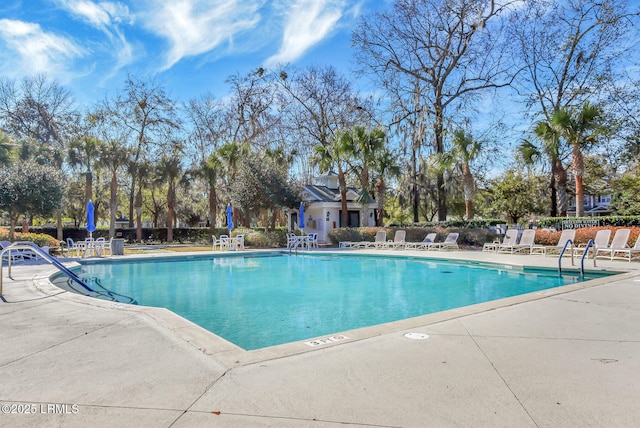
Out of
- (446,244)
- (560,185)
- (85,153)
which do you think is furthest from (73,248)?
(560,185)

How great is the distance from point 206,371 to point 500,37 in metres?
27.9

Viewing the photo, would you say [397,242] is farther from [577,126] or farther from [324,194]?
[324,194]

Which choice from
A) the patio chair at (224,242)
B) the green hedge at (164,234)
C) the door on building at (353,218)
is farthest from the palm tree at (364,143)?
the patio chair at (224,242)

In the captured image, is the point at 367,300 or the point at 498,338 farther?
the point at 367,300

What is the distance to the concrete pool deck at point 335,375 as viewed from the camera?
242 centimetres

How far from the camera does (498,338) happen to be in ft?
13.3

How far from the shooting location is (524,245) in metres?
15.2

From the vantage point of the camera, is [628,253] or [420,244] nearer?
[628,253]

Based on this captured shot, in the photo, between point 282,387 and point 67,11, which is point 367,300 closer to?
point 282,387

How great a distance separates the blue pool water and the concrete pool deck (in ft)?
5.17

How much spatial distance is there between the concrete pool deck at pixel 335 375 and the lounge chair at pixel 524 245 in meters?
10.9

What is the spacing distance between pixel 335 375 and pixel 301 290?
20.5 ft

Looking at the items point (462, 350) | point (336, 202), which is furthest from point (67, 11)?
point (336, 202)

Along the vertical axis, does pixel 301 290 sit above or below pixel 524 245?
below
